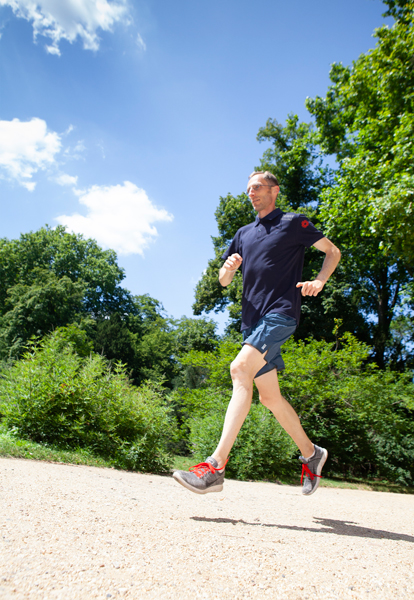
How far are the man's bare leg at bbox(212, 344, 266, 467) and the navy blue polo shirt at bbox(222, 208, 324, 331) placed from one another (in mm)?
278

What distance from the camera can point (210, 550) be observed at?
69.6 inches

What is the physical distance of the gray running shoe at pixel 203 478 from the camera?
2469mm

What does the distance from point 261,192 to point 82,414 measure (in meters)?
5.47

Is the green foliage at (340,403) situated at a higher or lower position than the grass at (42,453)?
higher

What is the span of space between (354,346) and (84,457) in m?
10.4

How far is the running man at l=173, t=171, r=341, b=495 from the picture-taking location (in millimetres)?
2668

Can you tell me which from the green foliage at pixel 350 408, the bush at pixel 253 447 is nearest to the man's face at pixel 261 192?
the bush at pixel 253 447

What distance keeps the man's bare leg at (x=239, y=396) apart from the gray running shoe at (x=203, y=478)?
0.07 metres

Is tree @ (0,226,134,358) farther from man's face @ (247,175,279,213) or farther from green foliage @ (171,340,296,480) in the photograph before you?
man's face @ (247,175,279,213)

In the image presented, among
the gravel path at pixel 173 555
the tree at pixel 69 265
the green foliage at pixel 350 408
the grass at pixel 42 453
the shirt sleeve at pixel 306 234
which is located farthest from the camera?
the tree at pixel 69 265

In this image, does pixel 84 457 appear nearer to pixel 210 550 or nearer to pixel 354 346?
pixel 210 550

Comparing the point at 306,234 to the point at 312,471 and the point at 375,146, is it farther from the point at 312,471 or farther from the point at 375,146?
the point at 375,146

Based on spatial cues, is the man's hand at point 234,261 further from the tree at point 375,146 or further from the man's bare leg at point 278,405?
the tree at point 375,146

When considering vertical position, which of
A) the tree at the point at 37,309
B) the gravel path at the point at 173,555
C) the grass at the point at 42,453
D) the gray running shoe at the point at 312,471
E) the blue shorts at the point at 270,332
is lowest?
the grass at the point at 42,453
